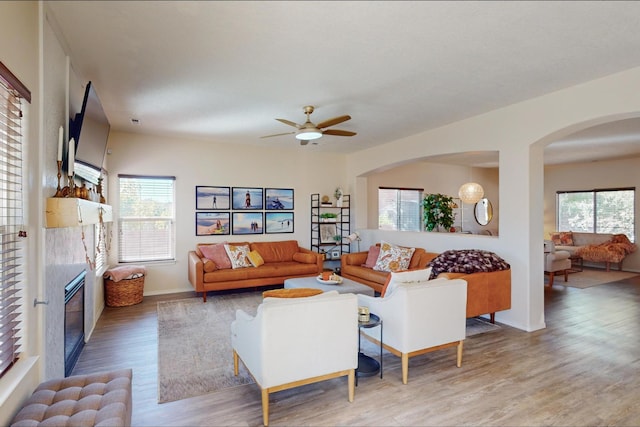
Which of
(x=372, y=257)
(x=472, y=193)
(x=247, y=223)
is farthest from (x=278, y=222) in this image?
(x=472, y=193)

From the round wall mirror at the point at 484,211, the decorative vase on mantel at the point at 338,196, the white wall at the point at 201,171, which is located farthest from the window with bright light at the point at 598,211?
the white wall at the point at 201,171

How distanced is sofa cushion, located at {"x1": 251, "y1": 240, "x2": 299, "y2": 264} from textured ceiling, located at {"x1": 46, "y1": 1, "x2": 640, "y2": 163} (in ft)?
9.07

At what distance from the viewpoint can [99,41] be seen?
8.77 ft

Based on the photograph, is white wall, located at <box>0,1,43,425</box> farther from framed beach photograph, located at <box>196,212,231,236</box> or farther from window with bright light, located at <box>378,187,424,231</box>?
window with bright light, located at <box>378,187,424,231</box>

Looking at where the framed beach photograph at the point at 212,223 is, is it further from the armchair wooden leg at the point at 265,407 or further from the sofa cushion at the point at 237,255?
the armchair wooden leg at the point at 265,407

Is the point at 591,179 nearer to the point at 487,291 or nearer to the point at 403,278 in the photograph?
the point at 487,291

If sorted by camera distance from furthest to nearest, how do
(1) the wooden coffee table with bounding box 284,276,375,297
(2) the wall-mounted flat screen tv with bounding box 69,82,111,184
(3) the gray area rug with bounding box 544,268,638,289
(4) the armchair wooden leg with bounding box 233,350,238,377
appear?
(3) the gray area rug with bounding box 544,268,638,289, (1) the wooden coffee table with bounding box 284,276,375,297, (4) the armchair wooden leg with bounding box 233,350,238,377, (2) the wall-mounted flat screen tv with bounding box 69,82,111,184

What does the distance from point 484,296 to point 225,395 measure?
307 cm

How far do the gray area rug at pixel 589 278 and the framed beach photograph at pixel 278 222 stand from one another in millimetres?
5308

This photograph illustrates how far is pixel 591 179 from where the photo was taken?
888 centimetres

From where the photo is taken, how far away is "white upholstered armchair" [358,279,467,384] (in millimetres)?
2832

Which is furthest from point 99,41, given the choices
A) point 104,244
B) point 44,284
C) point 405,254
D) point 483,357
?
point 405,254

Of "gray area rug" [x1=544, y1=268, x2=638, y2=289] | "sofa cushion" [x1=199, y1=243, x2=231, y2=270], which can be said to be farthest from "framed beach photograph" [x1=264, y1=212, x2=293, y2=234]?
"gray area rug" [x1=544, y1=268, x2=638, y2=289]

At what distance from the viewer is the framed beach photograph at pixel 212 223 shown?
6312 millimetres
